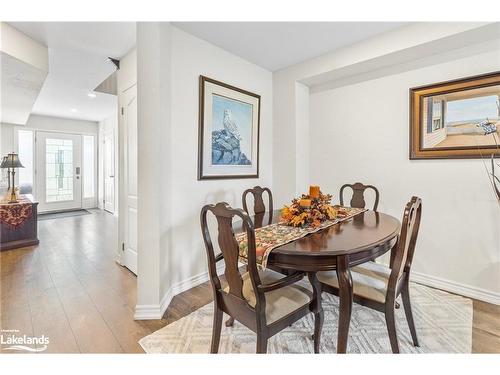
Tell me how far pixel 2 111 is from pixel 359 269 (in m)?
6.14

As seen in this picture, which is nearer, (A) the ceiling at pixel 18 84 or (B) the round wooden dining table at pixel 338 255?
(B) the round wooden dining table at pixel 338 255

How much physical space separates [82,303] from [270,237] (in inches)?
70.5

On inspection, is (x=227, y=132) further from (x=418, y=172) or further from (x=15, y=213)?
(x=15, y=213)

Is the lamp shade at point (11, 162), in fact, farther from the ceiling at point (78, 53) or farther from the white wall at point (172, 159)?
the white wall at point (172, 159)

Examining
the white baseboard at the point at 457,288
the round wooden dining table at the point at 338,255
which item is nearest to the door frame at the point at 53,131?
the round wooden dining table at the point at 338,255

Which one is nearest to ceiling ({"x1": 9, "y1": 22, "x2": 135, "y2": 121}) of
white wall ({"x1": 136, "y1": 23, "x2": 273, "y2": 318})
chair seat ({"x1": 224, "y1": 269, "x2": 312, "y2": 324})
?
white wall ({"x1": 136, "y1": 23, "x2": 273, "y2": 318})

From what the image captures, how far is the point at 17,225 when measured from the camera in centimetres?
353

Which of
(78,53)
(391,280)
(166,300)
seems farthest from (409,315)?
(78,53)

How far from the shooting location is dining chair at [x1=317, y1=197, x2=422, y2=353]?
1.35 m

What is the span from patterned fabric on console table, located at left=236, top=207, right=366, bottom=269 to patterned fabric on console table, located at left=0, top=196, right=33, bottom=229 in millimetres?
3742

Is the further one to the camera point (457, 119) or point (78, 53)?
point (78, 53)

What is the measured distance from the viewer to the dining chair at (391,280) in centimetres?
135
